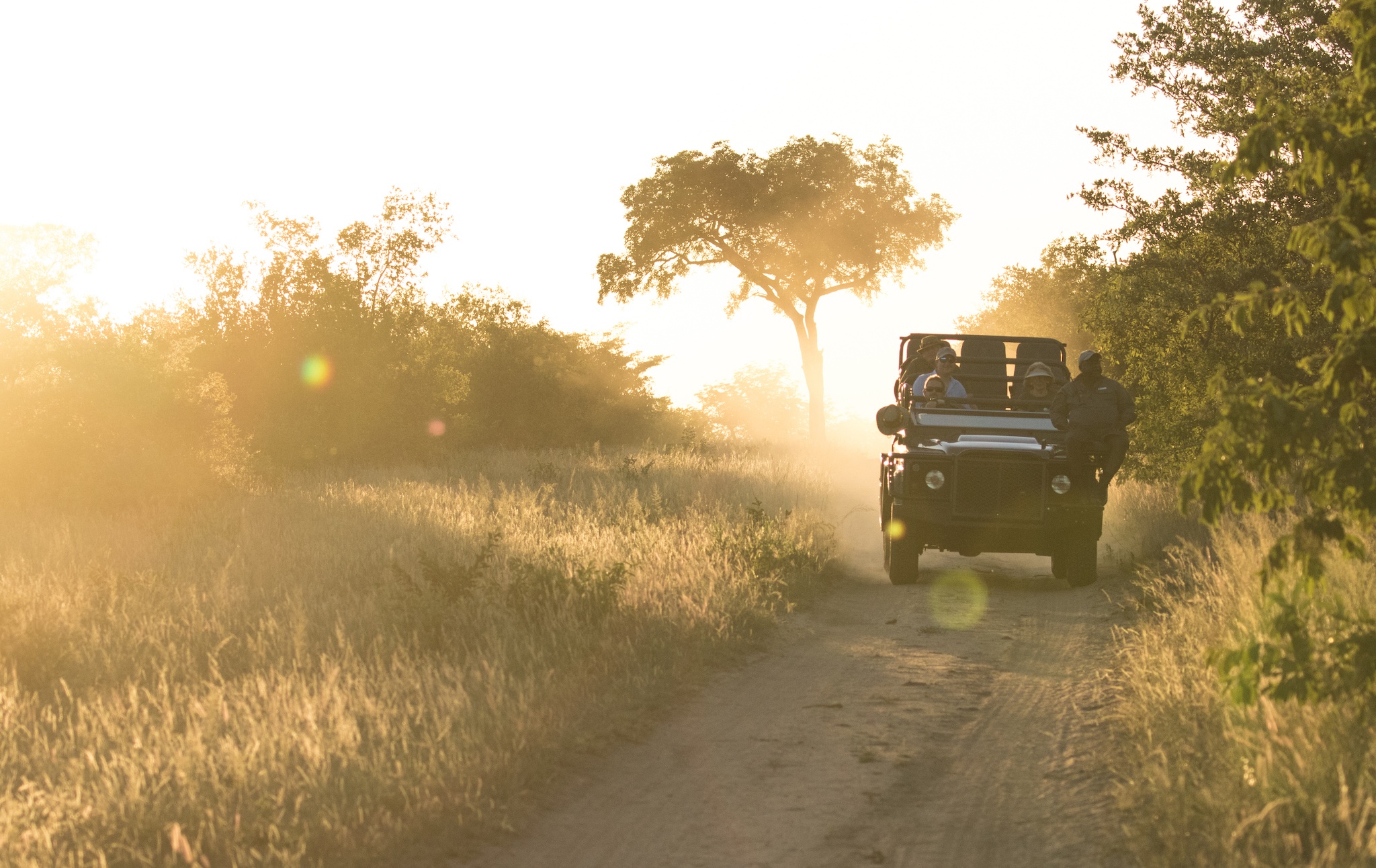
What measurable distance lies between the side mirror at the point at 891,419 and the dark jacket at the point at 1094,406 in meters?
1.46

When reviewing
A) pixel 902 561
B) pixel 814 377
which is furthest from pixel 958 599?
pixel 814 377

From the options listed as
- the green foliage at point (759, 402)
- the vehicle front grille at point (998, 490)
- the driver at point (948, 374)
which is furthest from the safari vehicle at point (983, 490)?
the green foliage at point (759, 402)

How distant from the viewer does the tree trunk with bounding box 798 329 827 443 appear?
36.3 m

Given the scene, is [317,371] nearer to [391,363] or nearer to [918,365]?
[391,363]

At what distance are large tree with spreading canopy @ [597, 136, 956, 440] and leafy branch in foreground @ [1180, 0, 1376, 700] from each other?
103ft

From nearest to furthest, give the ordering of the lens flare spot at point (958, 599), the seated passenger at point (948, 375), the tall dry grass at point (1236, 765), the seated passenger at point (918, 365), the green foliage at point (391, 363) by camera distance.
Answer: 1. the tall dry grass at point (1236, 765)
2. the lens flare spot at point (958, 599)
3. the seated passenger at point (948, 375)
4. the seated passenger at point (918, 365)
5. the green foliage at point (391, 363)

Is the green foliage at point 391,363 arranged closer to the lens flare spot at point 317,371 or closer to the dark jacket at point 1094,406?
the lens flare spot at point 317,371

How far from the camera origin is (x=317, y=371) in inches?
998

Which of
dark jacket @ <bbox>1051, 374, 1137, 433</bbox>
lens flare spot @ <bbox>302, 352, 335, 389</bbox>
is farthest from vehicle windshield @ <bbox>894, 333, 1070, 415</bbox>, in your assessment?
lens flare spot @ <bbox>302, 352, 335, 389</bbox>

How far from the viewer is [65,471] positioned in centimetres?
1777

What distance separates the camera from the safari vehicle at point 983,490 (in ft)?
32.4

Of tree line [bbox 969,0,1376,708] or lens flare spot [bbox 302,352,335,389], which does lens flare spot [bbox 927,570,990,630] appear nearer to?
tree line [bbox 969,0,1376,708]

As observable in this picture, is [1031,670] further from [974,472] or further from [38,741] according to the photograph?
[38,741]

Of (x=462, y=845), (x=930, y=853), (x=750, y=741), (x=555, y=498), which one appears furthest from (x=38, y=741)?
(x=555, y=498)
